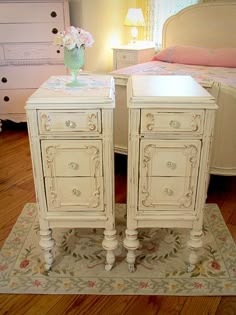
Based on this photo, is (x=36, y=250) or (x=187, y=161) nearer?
(x=187, y=161)

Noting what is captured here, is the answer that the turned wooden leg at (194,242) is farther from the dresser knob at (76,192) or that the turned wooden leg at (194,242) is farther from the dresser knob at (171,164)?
the dresser knob at (76,192)

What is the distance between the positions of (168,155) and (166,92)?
0.95ft

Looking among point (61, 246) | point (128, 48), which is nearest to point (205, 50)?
point (128, 48)

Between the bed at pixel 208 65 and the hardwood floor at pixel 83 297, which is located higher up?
the bed at pixel 208 65

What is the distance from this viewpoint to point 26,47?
3.30m

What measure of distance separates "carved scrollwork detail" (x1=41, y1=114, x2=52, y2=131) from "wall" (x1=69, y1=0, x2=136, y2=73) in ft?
8.44

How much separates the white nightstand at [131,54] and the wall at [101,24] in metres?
0.18

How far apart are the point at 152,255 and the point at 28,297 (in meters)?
0.69

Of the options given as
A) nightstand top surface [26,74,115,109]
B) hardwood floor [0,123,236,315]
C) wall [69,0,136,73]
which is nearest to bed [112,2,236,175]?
hardwood floor [0,123,236,315]

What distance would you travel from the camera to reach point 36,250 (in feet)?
5.99

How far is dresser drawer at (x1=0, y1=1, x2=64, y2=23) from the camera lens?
3146 millimetres

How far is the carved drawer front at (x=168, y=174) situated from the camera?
143 centimetres

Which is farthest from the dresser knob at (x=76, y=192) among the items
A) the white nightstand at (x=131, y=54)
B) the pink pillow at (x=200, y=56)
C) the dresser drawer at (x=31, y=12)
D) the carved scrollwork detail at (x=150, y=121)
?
the white nightstand at (x=131, y=54)

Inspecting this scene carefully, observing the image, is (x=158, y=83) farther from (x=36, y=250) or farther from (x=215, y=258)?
(x=36, y=250)
